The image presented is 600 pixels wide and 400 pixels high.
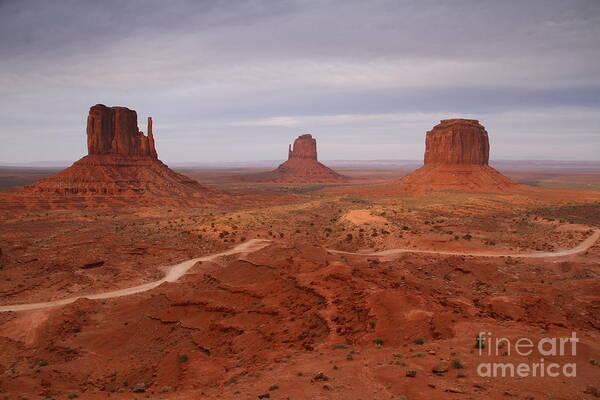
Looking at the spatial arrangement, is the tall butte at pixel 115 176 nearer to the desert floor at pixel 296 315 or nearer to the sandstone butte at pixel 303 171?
the desert floor at pixel 296 315

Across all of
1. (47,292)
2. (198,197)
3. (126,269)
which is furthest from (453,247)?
(198,197)

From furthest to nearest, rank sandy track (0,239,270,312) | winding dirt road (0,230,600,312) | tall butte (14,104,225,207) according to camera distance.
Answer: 1. tall butte (14,104,225,207)
2. winding dirt road (0,230,600,312)
3. sandy track (0,239,270,312)

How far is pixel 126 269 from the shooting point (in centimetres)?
3206

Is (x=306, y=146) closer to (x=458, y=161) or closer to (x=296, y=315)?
(x=458, y=161)

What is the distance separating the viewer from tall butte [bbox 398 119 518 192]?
10150 centimetres

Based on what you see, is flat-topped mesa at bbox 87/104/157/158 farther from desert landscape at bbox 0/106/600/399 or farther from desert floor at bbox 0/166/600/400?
desert floor at bbox 0/166/600/400

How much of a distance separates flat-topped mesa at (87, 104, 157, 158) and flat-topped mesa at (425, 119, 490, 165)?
80924 millimetres

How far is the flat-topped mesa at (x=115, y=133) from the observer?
8525cm

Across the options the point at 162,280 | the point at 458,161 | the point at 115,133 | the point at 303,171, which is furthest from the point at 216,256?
the point at 303,171

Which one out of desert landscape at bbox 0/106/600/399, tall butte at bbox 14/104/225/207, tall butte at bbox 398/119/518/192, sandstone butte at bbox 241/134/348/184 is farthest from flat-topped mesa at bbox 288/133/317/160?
desert landscape at bbox 0/106/600/399

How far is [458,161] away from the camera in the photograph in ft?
353

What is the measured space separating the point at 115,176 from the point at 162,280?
205ft

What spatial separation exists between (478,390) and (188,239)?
35.9m

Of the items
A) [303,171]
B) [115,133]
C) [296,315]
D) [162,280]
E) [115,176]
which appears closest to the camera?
[296,315]
